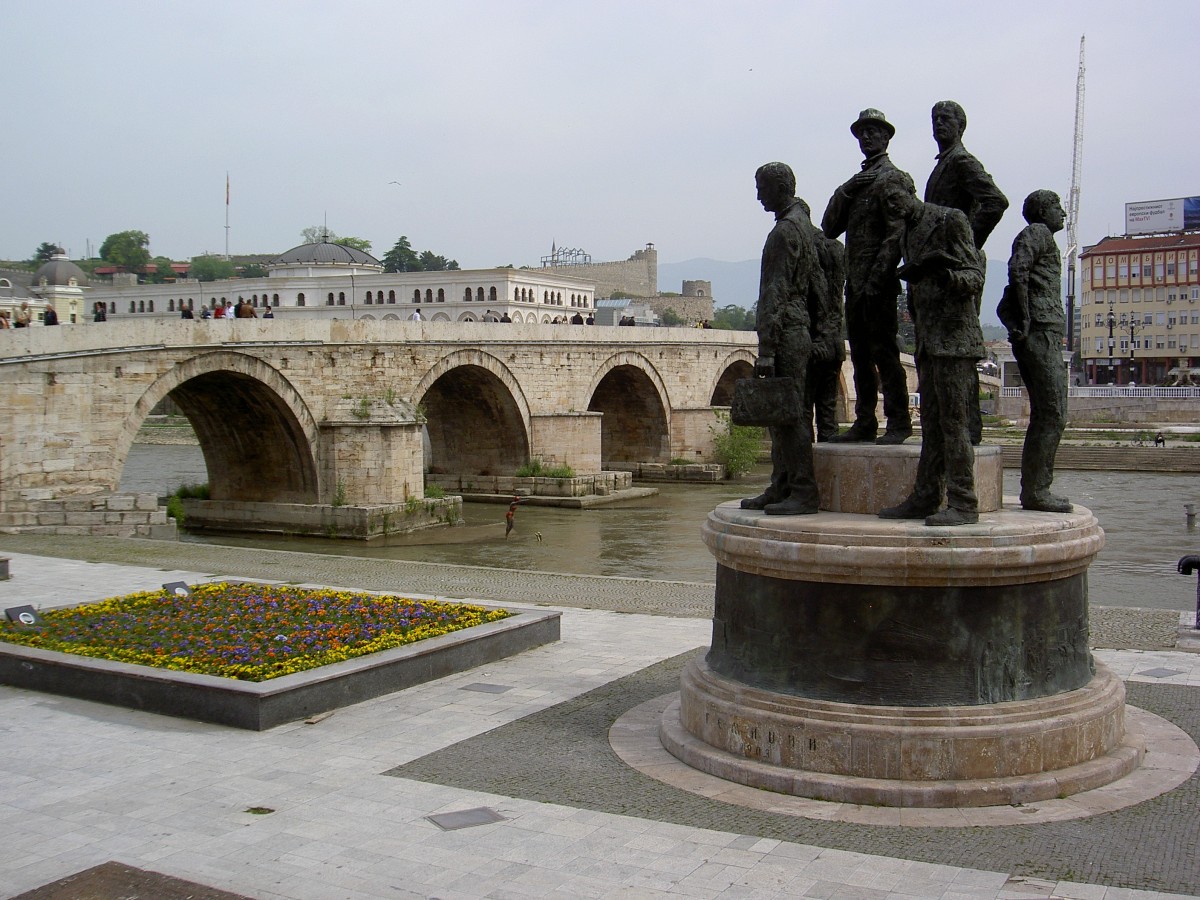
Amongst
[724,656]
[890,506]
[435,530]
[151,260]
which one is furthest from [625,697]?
[151,260]

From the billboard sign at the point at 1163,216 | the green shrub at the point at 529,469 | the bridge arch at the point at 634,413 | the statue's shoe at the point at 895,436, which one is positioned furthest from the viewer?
the billboard sign at the point at 1163,216

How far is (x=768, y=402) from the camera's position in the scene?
620 cm

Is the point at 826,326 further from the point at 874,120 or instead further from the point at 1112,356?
the point at 1112,356

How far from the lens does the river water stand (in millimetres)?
16781

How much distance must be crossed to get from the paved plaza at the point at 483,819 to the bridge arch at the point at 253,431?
538 inches

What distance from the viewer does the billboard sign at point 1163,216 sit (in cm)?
6838

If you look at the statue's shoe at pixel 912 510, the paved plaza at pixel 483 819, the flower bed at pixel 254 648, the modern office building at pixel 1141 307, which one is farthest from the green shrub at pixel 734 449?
the modern office building at pixel 1141 307

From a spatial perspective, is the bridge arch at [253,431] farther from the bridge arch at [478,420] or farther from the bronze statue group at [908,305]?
the bronze statue group at [908,305]

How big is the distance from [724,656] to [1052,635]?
5.08ft

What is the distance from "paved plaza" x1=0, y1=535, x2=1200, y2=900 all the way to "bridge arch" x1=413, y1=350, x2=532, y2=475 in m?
19.0

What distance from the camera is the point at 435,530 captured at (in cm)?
2192

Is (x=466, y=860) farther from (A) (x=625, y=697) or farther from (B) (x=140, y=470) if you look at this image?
(B) (x=140, y=470)

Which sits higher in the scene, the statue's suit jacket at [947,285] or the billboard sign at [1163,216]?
the billboard sign at [1163,216]

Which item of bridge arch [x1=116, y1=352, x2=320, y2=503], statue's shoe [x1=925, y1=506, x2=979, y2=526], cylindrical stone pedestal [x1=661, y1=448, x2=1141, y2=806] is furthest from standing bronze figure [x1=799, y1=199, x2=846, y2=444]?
bridge arch [x1=116, y1=352, x2=320, y2=503]
